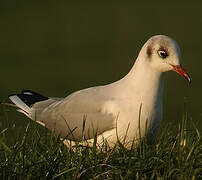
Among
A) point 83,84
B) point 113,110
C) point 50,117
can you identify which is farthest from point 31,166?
point 83,84

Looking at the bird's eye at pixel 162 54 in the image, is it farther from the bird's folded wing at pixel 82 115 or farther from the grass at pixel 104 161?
the grass at pixel 104 161

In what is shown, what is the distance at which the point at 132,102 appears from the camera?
584 cm

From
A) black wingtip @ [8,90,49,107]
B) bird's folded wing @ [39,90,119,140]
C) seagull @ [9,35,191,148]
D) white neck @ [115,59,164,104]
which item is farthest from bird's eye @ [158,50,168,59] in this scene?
black wingtip @ [8,90,49,107]

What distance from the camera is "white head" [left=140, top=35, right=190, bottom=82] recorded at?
5.90 m

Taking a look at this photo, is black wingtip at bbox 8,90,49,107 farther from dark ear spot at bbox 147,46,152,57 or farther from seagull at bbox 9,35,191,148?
dark ear spot at bbox 147,46,152,57

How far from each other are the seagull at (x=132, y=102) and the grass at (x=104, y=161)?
0.50 metres

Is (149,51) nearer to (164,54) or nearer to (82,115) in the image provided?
(164,54)

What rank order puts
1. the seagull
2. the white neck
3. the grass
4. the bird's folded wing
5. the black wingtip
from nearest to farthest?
the grass
the seagull
the white neck
the bird's folded wing
the black wingtip

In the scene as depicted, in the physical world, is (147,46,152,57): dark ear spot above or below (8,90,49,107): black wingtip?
above

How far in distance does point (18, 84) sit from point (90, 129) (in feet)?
37.1

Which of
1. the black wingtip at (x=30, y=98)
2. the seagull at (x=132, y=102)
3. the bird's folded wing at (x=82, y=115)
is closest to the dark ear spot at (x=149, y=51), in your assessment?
the seagull at (x=132, y=102)

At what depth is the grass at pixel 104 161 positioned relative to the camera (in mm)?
4566

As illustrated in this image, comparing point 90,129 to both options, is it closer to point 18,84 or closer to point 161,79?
point 161,79

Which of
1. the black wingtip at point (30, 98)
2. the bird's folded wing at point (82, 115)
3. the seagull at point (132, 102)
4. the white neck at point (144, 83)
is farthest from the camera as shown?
the black wingtip at point (30, 98)
